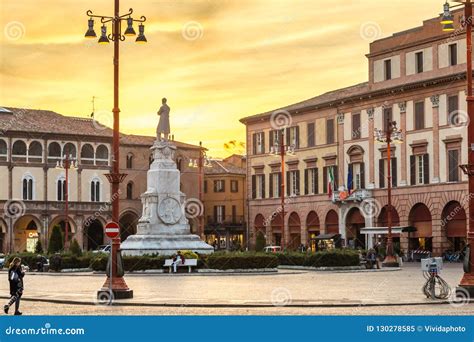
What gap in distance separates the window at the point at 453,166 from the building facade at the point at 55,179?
121 ft

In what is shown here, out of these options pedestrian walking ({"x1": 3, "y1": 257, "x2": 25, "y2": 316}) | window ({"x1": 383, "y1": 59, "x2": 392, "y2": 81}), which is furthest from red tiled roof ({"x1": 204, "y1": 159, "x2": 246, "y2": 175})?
pedestrian walking ({"x1": 3, "y1": 257, "x2": 25, "y2": 316})

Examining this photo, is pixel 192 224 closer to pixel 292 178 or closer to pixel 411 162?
pixel 292 178

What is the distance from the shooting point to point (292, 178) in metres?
89.8

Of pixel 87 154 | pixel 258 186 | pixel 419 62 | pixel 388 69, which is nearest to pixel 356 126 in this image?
pixel 388 69

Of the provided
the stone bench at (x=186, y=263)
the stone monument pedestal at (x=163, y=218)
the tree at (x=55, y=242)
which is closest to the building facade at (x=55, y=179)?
the tree at (x=55, y=242)

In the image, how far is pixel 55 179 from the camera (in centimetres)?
10294

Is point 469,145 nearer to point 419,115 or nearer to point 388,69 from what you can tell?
point 419,115

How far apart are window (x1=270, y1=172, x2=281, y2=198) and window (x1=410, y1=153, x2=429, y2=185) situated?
58.1 feet

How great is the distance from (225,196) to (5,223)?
25.8 metres

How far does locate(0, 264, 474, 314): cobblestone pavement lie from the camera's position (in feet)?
87.4

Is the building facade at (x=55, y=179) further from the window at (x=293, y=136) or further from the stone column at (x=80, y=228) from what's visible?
the window at (x=293, y=136)

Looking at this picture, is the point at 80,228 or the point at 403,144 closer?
the point at 403,144

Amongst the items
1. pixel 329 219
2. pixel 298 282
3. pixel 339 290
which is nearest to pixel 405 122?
pixel 329 219

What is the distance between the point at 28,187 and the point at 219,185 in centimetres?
2230
